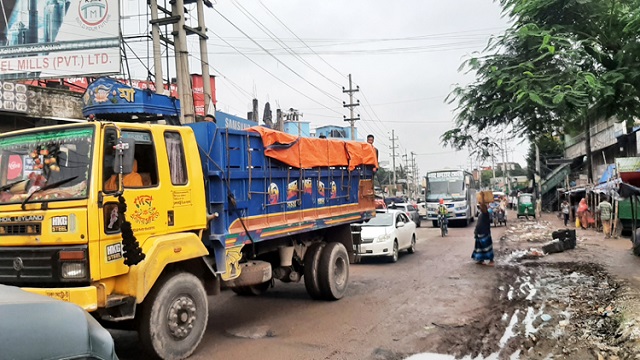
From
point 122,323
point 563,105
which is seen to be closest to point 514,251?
point 563,105

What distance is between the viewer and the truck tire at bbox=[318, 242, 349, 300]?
820cm

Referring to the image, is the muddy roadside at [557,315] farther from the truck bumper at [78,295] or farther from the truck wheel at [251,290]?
the truck bumper at [78,295]

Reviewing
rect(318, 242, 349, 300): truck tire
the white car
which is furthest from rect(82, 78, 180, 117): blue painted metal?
the white car

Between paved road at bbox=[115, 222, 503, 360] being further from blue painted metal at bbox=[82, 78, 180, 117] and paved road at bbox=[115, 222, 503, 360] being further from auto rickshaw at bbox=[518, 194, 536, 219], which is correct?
auto rickshaw at bbox=[518, 194, 536, 219]

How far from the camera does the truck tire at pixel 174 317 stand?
4.89 meters

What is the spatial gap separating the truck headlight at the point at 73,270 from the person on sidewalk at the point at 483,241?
33.1 feet

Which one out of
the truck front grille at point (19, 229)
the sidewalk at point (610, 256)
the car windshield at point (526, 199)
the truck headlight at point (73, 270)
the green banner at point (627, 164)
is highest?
the green banner at point (627, 164)

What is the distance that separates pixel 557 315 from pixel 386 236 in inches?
235

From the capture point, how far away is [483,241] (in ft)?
40.4

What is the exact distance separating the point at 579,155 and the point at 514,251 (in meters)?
31.2

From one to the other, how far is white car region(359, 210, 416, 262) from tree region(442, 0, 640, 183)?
4.33 metres

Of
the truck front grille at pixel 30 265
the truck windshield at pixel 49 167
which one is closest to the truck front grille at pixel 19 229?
the truck front grille at pixel 30 265

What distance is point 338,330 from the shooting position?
6.47m

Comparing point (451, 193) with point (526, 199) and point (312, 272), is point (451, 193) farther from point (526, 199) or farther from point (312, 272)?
point (312, 272)
